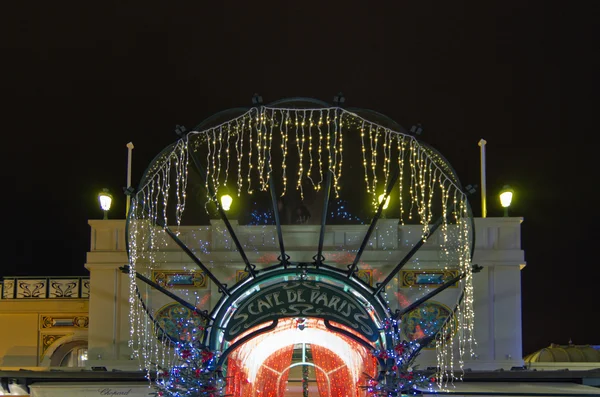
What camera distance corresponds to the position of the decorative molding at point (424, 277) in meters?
24.2

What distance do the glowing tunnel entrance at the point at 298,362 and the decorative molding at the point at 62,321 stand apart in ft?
35.6

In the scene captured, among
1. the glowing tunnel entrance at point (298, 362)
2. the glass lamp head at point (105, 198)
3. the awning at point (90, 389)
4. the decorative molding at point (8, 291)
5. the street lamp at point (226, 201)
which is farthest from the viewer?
the decorative molding at point (8, 291)

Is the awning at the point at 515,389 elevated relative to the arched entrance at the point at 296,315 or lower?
lower

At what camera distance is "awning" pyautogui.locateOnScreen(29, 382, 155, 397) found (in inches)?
835

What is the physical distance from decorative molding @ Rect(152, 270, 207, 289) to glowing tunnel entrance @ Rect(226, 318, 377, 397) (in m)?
3.23

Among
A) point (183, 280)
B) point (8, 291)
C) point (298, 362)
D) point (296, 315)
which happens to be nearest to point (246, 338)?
point (296, 315)

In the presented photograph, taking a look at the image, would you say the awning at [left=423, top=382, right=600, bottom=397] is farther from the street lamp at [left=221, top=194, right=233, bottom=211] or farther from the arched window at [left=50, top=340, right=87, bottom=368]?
the arched window at [left=50, top=340, right=87, bottom=368]

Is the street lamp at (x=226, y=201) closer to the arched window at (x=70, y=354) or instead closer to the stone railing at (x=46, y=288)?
the stone railing at (x=46, y=288)

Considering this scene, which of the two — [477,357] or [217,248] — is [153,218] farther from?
[477,357]

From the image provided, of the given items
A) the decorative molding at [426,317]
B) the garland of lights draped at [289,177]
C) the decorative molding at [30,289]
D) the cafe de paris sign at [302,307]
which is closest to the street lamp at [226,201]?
the garland of lights draped at [289,177]

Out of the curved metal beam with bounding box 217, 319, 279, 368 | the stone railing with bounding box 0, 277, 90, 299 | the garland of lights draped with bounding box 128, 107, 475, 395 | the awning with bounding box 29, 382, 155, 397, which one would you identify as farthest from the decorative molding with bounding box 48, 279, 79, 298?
the curved metal beam with bounding box 217, 319, 279, 368

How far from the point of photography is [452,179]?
20.6 meters

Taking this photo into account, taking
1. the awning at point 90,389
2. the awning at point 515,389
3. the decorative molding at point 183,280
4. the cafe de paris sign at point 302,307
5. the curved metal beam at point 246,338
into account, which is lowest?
the awning at point 90,389

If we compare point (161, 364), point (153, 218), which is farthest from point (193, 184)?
point (161, 364)
